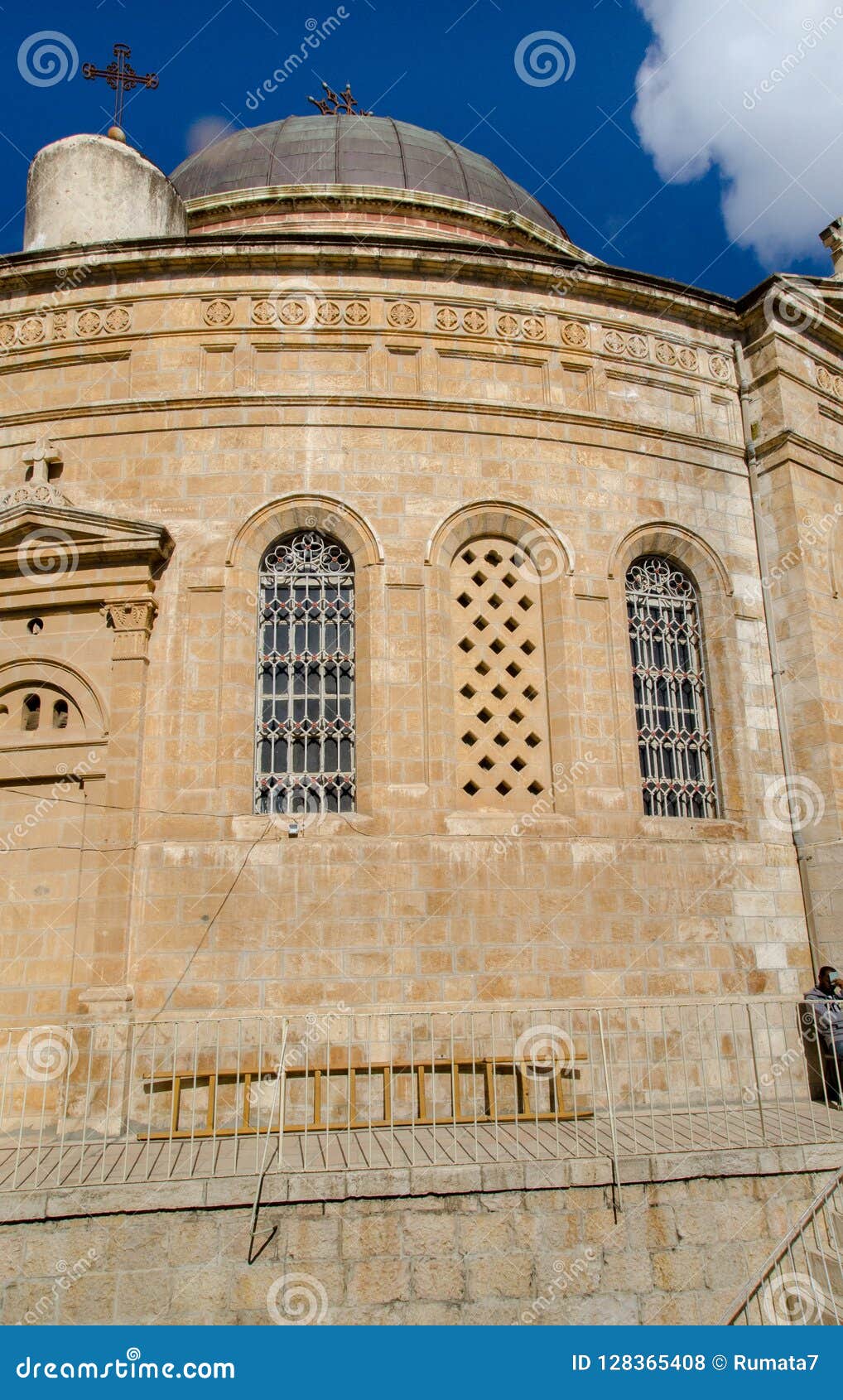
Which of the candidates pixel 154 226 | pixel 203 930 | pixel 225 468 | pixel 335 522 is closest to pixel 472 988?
pixel 203 930

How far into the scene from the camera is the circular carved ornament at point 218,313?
11.6 meters

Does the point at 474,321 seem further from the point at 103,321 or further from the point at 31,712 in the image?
→ the point at 31,712

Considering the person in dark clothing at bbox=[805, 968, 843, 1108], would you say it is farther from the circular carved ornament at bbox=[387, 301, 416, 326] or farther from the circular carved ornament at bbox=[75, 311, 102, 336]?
the circular carved ornament at bbox=[75, 311, 102, 336]

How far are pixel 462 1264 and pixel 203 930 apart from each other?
4.22 meters

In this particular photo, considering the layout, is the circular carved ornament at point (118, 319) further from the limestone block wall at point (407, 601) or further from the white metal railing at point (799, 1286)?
the white metal railing at point (799, 1286)

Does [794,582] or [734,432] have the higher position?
[734,432]

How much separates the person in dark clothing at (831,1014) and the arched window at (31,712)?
7966 mm

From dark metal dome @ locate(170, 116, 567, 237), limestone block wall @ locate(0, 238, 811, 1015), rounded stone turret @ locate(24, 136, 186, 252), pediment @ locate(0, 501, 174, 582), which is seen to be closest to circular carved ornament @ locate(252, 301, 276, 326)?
limestone block wall @ locate(0, 238, 811, 1015)

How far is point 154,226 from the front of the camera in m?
13.6

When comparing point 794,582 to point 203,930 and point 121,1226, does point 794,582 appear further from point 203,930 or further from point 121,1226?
point 121,1226

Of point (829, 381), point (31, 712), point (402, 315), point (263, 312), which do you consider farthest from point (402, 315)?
point (31, 712)

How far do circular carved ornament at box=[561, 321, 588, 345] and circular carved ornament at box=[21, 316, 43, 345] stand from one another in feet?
19.5

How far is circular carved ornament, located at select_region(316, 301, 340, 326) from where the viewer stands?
11.6m

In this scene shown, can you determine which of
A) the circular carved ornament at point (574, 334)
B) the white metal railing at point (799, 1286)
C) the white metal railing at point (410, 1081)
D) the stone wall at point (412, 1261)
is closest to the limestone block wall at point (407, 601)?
the circular carved ornament at point (574, 334)
